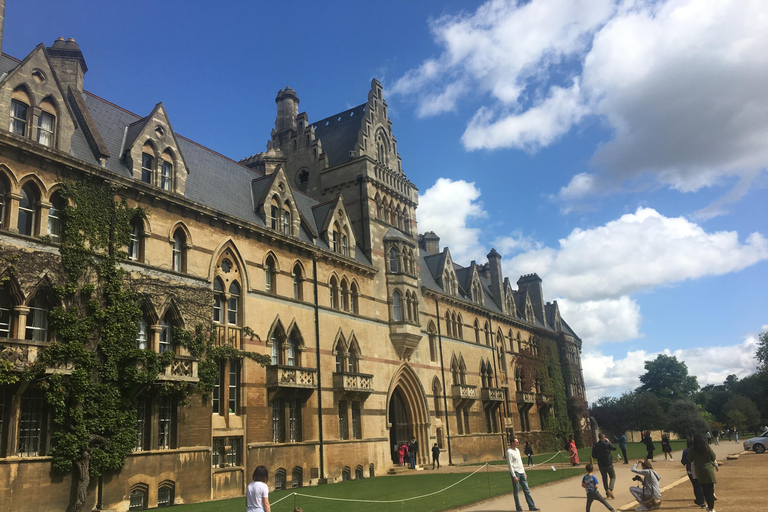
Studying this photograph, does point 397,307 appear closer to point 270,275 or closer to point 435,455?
point 435,455

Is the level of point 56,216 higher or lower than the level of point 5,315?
higher

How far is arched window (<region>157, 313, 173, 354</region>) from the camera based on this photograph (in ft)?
74.4

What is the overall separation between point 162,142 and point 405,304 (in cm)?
1871

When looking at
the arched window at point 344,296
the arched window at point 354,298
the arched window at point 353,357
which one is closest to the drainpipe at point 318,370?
the arched window at point 344,296

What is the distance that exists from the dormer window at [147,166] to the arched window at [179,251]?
92.9 inches

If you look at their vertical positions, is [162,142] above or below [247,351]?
above

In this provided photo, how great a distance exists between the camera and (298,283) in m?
30.7

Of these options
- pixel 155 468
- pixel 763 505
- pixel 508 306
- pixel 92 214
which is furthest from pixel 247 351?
pixel 508 306

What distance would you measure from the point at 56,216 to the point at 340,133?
81.6 feet

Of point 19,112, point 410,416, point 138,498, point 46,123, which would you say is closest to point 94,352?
point 138,498

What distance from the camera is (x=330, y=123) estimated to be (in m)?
44.4

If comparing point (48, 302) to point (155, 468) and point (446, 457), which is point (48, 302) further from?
point (446, 457)

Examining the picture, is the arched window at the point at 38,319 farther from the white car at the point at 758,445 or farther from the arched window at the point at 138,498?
the white car at the point at 758,445

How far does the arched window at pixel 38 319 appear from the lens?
18.8 m
